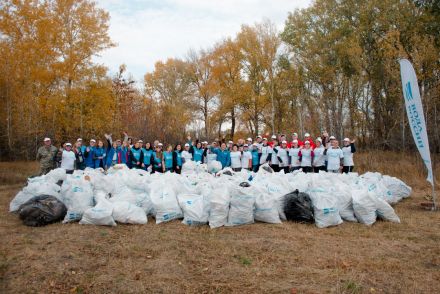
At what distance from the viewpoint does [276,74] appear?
2661 cm

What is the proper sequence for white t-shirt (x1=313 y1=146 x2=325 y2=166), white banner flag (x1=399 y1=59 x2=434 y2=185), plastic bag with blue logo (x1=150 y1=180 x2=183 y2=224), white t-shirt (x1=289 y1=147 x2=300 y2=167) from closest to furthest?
1. plastic bag with blue logo (x1=150 y1=180 x2=183 y2=224)
2. white banner flag (x1=399 y1=59 x2=434 y2=185)
3. white t-shirt (x1=313 y1=146 x2=325 y2=166)
4. white t-shirt (x1=289 y1=147 x2=300 y2=167)

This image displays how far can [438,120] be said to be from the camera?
55.3ft

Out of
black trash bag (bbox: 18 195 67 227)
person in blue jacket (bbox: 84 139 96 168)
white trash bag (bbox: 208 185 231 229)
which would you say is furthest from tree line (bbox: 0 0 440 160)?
black trash bag (bbox: 18 195 67 227)

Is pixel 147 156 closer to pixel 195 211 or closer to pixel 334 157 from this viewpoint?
pixel 195 211

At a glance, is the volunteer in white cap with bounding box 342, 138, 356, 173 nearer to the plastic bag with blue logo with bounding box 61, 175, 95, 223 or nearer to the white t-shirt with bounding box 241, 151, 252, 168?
the white t-shirt with bounding box 241, 151, 252, 168

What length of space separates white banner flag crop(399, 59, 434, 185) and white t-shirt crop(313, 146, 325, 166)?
3.08m

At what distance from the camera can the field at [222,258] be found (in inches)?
141

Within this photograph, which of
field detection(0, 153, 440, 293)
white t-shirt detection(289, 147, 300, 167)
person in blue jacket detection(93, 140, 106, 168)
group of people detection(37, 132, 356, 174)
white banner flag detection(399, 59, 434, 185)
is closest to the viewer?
field detection(0, 153, 440, 293)

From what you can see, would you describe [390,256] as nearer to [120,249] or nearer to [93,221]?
[120,249]

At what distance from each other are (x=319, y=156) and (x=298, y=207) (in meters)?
4.35

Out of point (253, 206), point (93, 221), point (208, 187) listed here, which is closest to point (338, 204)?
point (253, 206)

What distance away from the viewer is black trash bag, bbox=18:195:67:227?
5.91 metres

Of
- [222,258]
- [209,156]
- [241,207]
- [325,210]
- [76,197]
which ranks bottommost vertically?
[222,258]

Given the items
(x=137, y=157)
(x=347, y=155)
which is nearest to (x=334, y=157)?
(x=347, y=155)
